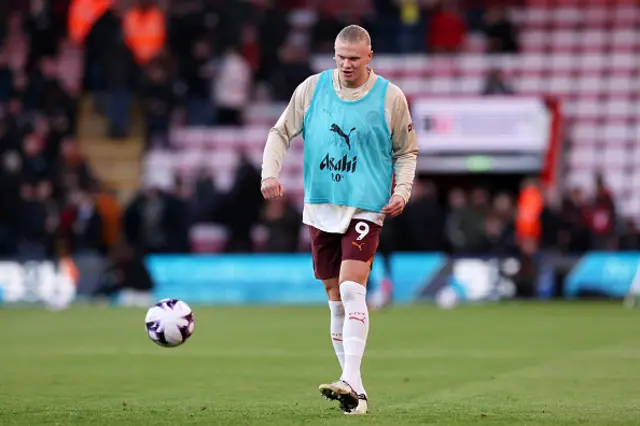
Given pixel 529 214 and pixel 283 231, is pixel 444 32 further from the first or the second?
pixel 283 231

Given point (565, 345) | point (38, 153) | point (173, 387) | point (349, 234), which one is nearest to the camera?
point (349, 234)

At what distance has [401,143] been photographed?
28.2 ft

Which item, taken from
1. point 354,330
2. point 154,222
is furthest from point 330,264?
point 154,222

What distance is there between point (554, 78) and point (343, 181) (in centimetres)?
2019

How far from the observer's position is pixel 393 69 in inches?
1104

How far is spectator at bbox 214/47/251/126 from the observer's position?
27.8m

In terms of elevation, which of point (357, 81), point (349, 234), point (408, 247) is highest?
point (357, 81)

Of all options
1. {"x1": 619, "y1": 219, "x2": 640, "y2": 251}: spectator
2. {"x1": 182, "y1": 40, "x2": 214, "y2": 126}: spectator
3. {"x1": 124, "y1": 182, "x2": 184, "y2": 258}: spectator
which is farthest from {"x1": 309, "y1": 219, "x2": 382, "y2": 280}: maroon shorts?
{"x1": 182, "y1": 40, "x2": 214, "y2": 126}: spectator

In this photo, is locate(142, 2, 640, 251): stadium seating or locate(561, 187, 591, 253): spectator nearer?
locate(561, 187, 591, 253): spectator

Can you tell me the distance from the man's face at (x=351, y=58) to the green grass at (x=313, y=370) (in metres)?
2.11

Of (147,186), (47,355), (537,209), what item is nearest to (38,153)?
(147,186)

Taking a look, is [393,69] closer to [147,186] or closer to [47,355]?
[147,186]

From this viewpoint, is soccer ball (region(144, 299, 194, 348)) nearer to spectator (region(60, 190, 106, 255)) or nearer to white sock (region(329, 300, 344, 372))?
white sock (region(329, 300, 344, 372))

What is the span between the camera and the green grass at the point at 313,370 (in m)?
8.25
